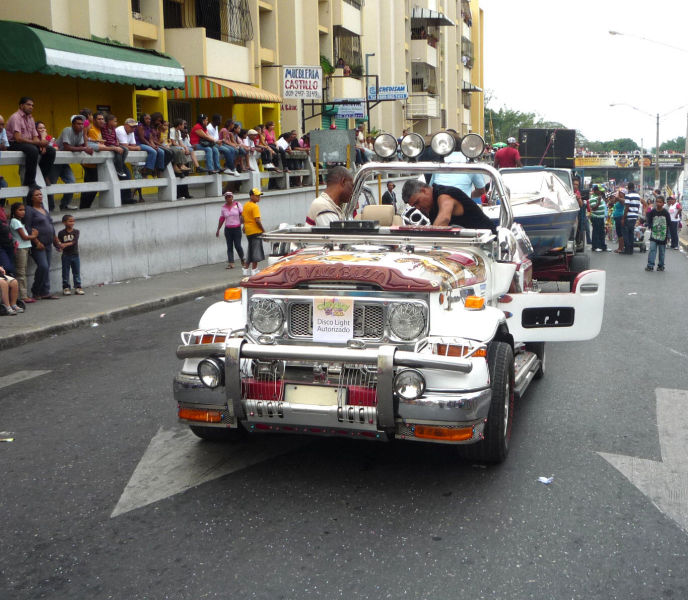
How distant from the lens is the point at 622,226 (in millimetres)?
25406

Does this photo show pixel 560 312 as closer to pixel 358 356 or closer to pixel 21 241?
pixel 358 356

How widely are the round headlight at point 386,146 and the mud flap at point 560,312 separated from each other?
2092 millimetres

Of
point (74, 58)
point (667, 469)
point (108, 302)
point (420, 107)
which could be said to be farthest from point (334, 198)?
point (420, 107)

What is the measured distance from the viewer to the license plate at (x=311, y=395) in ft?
16.2

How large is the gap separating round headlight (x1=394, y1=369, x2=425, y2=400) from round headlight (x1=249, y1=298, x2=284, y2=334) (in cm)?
91

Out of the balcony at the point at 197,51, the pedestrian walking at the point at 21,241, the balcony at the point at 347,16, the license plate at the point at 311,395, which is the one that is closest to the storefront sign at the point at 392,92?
the balcony at the point at 347,16

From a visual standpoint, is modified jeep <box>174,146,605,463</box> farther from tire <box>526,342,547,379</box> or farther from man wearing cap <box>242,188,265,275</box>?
man wearing cap <box>242,188,265,275</box>

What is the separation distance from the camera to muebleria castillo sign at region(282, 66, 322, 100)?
22.2 metres

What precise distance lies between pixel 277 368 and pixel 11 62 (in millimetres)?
13037

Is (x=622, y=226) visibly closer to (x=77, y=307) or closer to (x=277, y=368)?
(x=77, y=307)

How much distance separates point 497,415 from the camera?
526cm

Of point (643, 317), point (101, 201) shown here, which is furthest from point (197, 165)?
point (643, 317)

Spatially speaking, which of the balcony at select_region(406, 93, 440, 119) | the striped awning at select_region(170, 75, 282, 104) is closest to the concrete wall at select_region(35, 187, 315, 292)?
the striped awning at select_region(170, 75, 282, 104)

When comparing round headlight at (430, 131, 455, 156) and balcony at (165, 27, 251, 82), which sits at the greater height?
balcony at (165, 27, 251, 82)
